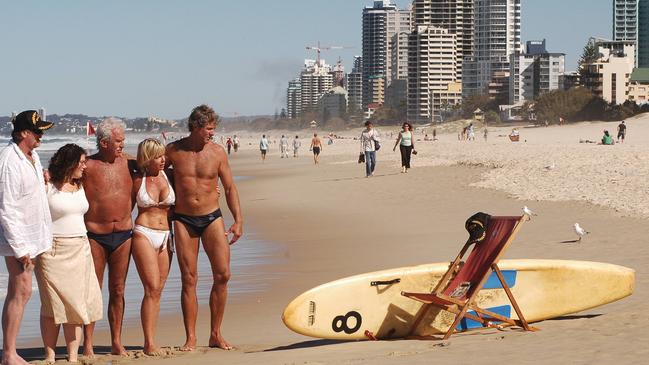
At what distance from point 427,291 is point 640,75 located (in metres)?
158

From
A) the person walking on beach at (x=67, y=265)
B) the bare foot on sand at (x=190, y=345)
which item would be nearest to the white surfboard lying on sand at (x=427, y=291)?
the bare foot on sand at (x=190, y=345)

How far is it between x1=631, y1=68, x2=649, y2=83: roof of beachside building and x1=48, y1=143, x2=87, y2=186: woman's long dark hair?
6062 inches

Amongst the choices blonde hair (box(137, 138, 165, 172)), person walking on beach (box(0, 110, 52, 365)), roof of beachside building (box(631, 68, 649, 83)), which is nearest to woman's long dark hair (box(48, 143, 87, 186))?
person walking on beach (box(0, 110, 52, 365))

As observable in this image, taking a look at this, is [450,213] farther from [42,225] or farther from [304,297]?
[42,225]

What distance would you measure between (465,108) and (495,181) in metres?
147

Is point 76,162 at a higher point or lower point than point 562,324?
higher

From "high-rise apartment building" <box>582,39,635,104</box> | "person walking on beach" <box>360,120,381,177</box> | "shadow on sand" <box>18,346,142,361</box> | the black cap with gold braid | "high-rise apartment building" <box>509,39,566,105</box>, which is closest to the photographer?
the black cap with gold braid

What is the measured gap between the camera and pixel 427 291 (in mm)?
7664

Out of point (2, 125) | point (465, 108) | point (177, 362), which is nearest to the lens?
point (177, 362)

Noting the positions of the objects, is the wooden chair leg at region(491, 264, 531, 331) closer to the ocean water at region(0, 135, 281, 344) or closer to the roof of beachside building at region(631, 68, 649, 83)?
the ocean water at region(0, 135, 281, 344)

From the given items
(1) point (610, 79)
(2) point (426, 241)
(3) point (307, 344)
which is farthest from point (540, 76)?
(3) point (307, 344)

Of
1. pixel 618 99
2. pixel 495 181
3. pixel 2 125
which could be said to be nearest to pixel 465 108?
pixel 618 99

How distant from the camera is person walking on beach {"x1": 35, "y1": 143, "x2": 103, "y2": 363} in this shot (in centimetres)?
664

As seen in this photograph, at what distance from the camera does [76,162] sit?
6785 mm
